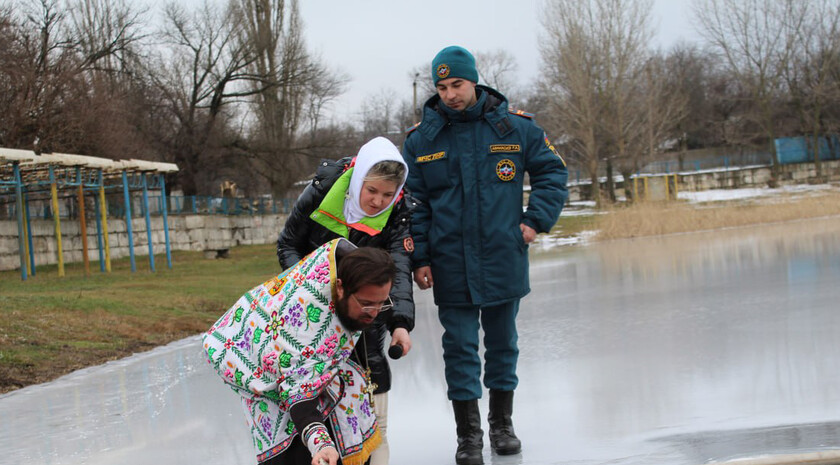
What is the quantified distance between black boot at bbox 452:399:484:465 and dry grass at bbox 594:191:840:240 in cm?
1866

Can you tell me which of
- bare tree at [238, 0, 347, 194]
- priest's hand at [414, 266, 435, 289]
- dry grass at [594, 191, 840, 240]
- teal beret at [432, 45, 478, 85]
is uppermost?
bare tree at [238, 0, 347, 194]

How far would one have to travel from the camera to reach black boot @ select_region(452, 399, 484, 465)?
3.85 m

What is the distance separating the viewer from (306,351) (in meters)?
2.64

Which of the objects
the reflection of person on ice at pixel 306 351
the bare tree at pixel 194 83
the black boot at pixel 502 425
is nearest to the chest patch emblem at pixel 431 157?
the black boot at pixel 502 425

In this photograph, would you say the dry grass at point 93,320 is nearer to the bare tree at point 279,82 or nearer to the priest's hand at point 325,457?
the priest's hand at point 325,457

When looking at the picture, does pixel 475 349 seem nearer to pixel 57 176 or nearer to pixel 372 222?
pixel 372 222

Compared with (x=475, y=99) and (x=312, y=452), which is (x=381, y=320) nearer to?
(x=312, y=452)

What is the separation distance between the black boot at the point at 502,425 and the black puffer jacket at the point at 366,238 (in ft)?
2.28

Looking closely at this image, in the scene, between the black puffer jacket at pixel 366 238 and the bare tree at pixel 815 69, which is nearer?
the black puffer jacket at pixel 366 238

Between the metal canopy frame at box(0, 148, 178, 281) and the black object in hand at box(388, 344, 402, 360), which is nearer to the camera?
the black object in hand at box(388, 344, 402, 360)

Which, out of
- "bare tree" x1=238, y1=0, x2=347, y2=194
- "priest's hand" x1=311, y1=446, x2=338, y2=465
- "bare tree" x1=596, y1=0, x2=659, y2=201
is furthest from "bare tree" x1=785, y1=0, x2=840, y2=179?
"priest's hand" x1=311, y1=446, x2=338, y2=465

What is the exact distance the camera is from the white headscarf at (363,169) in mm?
3283

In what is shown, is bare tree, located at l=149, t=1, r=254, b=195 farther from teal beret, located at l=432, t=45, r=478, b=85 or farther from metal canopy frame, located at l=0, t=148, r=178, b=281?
teal beret, located at l=432, t=45, r=478, b=85

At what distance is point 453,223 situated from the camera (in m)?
4.18
